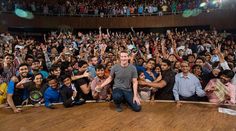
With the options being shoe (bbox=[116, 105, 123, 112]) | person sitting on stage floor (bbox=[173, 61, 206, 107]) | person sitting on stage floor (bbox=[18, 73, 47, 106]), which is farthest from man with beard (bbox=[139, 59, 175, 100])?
person sitting on stage floor (bbox=[18, 73, 47, 106])

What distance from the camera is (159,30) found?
1755 centimetres

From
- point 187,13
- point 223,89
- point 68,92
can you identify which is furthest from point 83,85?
point 187,13

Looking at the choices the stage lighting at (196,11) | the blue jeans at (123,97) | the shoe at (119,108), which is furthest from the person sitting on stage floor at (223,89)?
the stage lighting at (196,11)

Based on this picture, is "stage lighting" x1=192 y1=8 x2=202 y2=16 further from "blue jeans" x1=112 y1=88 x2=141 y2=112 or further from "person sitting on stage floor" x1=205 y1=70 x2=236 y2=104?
"blue jeans" x1=112 y1=88 x2=141 y2=112

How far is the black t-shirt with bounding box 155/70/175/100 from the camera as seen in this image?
4.95 meters

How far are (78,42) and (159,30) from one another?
783cm

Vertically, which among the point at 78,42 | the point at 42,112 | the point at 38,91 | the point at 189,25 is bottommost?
the point at 42,112

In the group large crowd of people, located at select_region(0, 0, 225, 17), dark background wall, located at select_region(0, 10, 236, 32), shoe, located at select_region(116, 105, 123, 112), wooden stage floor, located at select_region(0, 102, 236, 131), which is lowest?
wooden stage floor, located at select_region(0, 102, 236, 131)

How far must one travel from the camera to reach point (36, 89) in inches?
187

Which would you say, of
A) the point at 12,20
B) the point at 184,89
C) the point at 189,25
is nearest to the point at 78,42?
the point at 12,20

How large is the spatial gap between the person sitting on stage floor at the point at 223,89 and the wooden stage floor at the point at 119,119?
0.21 metres

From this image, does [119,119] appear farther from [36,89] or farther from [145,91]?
[36,89]

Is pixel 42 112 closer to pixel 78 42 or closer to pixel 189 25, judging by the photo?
pixel 78 42

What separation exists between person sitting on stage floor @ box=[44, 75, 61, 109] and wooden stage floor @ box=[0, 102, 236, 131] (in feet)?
0.51
